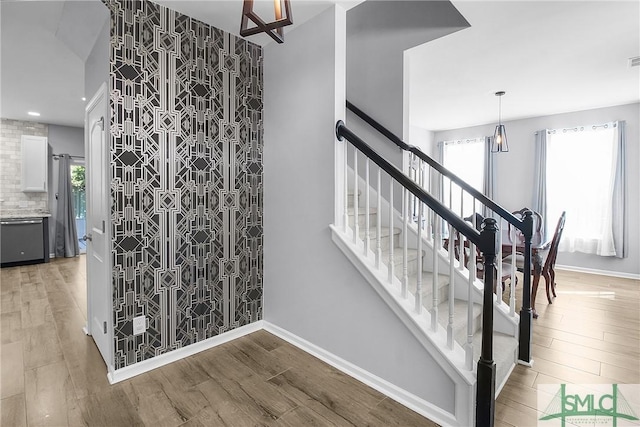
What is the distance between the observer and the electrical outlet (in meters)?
2.29

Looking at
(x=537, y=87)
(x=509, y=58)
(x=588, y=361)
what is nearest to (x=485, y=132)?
(x=537, y=87)

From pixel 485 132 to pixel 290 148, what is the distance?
18.4ft

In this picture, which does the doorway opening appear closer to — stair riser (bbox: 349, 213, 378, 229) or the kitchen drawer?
the kitchen drawer

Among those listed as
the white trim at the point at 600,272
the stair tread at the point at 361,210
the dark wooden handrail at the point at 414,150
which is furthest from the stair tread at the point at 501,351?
the white trim at the point at 600,272

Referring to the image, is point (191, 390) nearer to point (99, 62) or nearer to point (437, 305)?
point (437, 305)

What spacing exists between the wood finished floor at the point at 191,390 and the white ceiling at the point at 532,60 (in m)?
3.07

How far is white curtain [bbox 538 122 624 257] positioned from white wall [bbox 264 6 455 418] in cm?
531

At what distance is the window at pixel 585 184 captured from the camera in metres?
5.27

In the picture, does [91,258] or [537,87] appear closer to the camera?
[91,258]

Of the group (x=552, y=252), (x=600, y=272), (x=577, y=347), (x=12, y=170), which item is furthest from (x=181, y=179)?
(x=600, y=272)

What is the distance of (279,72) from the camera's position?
2.89m

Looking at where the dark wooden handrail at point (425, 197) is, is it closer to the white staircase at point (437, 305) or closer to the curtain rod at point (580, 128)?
the white staircase at point (437, 305)

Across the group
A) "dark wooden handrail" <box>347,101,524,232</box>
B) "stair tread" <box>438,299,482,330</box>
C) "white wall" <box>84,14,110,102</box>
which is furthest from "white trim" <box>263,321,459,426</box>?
"white wall" <box>84,14,110,102</box>

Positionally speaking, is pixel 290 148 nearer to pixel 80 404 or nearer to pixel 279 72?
pixel 279 72
